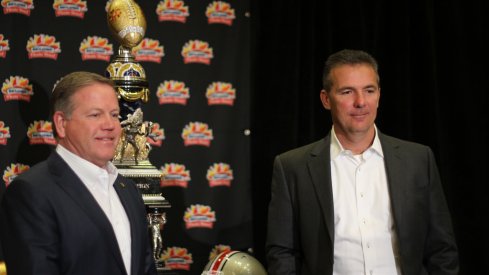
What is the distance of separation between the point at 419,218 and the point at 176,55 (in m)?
2.57

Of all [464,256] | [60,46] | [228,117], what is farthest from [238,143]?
[464,256]

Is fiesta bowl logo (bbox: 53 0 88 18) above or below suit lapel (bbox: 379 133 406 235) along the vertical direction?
above

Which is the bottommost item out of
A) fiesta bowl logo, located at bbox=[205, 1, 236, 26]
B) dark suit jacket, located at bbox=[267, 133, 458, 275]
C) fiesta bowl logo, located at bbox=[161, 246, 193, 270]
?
fiesta bowl logo, located at bbox=[161, 246, 193, 270]

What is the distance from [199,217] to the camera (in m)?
4.79

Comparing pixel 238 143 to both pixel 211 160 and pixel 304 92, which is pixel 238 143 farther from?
pixel 304 92

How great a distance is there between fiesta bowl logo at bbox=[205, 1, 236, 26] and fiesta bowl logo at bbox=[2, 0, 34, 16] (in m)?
1.21

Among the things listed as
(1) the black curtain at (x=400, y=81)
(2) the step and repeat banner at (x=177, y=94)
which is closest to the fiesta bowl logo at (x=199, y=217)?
(2) the step and repeat banner at (x=177, y=94)

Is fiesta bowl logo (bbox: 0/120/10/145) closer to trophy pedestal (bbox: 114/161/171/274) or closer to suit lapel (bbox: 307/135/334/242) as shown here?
trophy pedestal (bbox: 114/161/171/274)

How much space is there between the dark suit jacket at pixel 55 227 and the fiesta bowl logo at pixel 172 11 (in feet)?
8.52

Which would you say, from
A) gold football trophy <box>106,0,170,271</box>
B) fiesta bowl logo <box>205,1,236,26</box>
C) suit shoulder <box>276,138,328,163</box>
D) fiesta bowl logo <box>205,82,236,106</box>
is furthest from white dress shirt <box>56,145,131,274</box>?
fiesta bowl logo <box>205,1,236,26</box>

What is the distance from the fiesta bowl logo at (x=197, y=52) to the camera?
15.9ft

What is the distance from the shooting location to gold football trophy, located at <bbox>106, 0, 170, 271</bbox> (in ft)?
12.0

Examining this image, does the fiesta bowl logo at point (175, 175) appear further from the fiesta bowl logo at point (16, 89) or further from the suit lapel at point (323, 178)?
the suit lapel at point (323, 178)

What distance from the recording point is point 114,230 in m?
2.36
